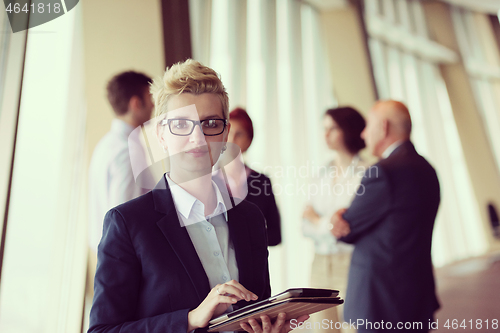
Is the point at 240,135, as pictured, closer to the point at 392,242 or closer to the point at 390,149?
the point at 390,149

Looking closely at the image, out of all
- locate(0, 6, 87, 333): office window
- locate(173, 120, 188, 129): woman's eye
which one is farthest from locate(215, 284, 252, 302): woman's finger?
locate(0, 6, 87, 333): office window

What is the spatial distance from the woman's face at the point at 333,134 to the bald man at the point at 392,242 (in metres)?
0.23

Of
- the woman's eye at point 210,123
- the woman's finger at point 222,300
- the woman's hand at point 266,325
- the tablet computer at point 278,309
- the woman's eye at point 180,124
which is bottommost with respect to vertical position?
the woman's hand at point 266,325

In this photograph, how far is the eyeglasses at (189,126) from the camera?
117 cm

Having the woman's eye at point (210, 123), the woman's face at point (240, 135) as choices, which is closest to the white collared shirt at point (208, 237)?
the woman's eye at point (210, 123)

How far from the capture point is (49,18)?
1948 mm

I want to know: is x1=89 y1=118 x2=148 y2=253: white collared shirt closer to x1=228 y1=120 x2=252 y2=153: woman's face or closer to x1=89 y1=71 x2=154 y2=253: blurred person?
x1=89 y1=71 x2=154 y2=253: blurred person

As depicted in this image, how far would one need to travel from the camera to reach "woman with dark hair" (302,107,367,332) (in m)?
2.12

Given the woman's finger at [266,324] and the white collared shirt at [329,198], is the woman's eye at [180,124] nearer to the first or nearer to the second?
the woman's finger at [266,324]

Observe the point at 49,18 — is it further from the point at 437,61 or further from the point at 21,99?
the point at 437,61

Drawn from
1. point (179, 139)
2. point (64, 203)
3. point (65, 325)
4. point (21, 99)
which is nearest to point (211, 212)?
point (179, 139)

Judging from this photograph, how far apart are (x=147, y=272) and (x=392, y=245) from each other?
152 cm

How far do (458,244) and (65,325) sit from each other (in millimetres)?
2365

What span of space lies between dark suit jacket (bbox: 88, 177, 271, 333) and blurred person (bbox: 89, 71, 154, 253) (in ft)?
2.40
